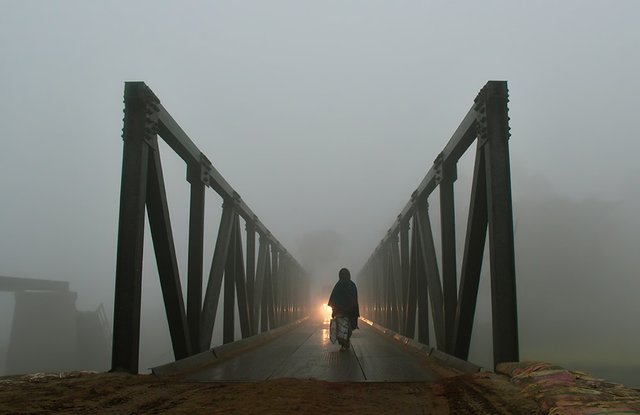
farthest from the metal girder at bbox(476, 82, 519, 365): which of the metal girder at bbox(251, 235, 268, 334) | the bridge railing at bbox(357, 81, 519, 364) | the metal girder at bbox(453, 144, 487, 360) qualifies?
the metal girder at bbox(251, 235, 268, 334)

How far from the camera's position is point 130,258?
6.84 meters

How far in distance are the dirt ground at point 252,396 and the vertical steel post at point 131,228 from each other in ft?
2.14

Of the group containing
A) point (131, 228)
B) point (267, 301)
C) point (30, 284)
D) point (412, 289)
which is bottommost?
point (267, 301)

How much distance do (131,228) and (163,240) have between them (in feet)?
2.58

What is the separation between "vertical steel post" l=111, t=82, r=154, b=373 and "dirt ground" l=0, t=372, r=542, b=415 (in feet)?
2.14

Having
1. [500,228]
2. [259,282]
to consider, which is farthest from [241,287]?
[500,228]

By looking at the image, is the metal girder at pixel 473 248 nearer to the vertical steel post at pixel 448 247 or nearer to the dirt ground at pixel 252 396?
the vertical steel post at pixel 448 247

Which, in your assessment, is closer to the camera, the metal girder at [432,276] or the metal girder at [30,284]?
the metal girder at [432,276]

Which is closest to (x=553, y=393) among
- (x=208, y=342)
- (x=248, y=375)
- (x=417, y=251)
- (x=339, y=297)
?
(x=248, y=375)

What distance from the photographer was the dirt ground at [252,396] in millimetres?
4348

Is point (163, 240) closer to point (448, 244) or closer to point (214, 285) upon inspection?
point (214, 285)

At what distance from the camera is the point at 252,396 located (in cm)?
507

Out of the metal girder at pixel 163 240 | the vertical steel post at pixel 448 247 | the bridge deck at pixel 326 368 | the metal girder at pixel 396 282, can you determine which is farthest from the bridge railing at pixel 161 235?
the metal girder at pixel 396 282

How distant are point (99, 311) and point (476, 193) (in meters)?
40.9
